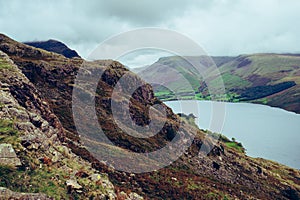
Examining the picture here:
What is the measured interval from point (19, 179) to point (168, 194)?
19.2 meters

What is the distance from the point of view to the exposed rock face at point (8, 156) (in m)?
18.3

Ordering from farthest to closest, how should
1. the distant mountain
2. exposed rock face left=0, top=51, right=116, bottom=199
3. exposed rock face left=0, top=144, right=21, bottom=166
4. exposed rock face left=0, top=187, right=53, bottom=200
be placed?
1. the distant mountain
2. exposed rock face left=0, top=144, right=21, bottom=166
3. exposed rock face left=0, top=51, right=116, bottom=199
4. exposed rock face left=0, top=187, right=53, bottom=200

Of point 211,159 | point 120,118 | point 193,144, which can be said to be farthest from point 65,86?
point 211,159

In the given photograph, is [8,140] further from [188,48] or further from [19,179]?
[188,48]

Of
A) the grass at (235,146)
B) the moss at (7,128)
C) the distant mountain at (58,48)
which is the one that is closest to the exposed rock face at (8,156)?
the moss at (7,128)

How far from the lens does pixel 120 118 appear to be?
49.1 meters

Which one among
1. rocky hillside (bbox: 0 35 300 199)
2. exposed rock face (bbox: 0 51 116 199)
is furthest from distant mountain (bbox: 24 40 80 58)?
exposed rock face (bbox: 0 51 116 199)

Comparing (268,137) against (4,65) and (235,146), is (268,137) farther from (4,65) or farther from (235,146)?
(4,65)

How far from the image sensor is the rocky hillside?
19797 millimetres

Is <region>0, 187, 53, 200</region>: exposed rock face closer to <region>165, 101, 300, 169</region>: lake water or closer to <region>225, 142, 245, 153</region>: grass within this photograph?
<region>225, 142, 245, 153</region>: grass

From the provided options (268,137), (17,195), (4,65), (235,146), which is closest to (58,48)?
(235,146)

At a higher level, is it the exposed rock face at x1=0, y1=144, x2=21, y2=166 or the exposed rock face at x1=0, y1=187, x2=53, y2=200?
the exposed rock face at x1=0, y1=144, x2=21, y2=166

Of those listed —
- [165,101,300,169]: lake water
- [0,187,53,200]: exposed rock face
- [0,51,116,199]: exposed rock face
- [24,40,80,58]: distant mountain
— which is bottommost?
[0,187,53,200]: exposed rock face

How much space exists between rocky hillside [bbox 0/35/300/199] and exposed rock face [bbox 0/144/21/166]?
88 millimetres
